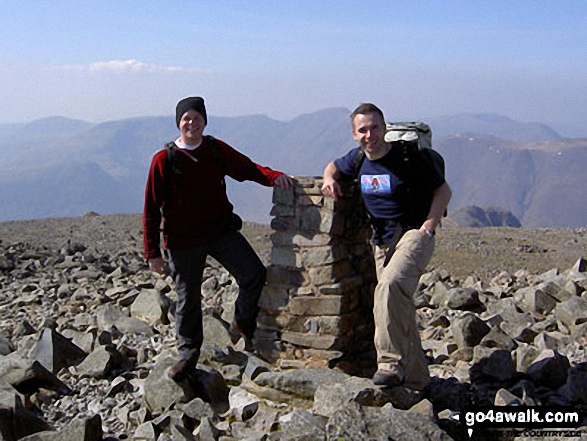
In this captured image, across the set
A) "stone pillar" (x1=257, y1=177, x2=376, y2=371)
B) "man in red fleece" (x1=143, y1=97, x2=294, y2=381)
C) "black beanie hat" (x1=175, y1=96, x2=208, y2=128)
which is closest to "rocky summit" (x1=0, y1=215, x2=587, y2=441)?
"stone pillar" (x1=257, y1=177, x2=376, y2=371)

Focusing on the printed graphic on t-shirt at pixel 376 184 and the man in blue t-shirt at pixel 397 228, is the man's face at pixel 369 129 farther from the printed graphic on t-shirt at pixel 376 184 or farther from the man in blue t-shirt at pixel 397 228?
the printed graphic on t-shirt at pixel 376 184

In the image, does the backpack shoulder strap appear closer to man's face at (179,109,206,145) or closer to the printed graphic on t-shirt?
the printed graphic on t-shirt

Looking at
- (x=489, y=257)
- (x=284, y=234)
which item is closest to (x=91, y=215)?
(x=489, y=257)

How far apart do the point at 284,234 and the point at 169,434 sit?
8.36 feet

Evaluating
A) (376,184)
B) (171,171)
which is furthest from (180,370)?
(376,184)

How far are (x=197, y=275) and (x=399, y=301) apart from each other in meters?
2.30

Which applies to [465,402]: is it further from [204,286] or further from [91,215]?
[91,215]

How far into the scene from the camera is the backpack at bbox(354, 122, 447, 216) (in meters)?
6.27

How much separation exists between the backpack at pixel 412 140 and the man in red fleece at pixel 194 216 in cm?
119

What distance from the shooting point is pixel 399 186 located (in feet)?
20.3

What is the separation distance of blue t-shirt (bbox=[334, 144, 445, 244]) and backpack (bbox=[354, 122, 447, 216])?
0.19 feet

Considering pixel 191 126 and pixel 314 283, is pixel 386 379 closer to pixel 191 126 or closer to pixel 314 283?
pixel 314 283

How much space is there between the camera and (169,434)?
6.30 m

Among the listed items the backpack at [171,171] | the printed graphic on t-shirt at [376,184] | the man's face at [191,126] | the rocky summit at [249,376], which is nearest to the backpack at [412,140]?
the printed graphic on t-shirt at [376,184]
